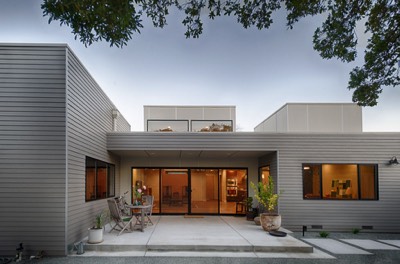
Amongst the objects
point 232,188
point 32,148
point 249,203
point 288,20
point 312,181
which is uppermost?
point 288,20

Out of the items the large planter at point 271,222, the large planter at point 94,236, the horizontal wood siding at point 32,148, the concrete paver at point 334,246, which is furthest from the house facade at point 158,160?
the concrete paver at point 334,246

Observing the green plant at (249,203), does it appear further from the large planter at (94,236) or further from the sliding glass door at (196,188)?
the large planter at (94,236)

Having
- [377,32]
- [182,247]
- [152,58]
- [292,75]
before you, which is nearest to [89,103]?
[182,247]

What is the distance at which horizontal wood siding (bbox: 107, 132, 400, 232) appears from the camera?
31.5 feet

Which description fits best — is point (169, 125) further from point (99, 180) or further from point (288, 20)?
point (288, 20)

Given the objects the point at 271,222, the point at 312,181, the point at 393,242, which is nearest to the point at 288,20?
the point at 271,222

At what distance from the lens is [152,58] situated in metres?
12.6

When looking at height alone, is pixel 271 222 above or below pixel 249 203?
below

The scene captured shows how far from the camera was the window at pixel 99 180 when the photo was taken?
8.16 metres

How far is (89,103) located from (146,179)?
16.1 feet

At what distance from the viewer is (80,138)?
24.0 ft

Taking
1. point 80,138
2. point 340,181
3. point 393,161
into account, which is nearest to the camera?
point 80,138

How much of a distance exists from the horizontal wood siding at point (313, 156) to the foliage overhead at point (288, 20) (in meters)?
→ 3.33

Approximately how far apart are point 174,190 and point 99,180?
3712 millimetres
